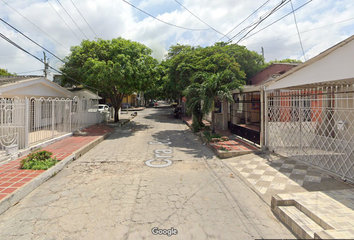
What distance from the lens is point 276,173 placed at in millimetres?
5566

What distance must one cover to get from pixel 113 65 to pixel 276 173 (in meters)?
10.5

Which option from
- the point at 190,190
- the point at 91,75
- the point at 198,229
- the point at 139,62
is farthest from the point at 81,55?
the point at 198,229

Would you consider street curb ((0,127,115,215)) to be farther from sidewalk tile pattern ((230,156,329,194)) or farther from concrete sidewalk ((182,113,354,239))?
sidewalk tile pattern ((230,156,329,194))

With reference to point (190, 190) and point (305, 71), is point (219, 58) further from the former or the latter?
point (190, 190)

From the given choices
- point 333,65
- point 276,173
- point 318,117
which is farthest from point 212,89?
point 333,65

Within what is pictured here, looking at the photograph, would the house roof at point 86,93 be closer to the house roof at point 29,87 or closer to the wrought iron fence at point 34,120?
the house roof at point 29,87

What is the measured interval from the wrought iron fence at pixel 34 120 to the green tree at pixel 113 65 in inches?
80.6

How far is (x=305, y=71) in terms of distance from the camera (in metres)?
5.29

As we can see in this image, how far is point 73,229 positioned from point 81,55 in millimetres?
13476

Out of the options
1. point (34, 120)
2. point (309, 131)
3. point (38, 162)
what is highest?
point (34, 120)

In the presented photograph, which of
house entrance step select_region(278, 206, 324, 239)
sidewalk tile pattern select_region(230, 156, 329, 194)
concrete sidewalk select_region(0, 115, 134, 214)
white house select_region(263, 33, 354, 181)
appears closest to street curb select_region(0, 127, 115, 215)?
concrete sidewalk select_region(0, 115, 134, 214)

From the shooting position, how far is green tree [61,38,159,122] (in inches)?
491

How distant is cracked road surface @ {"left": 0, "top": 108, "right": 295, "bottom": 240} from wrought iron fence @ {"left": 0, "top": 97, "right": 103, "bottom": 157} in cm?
241

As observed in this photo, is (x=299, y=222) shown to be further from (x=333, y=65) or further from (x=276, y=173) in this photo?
(x=333, y=65)
